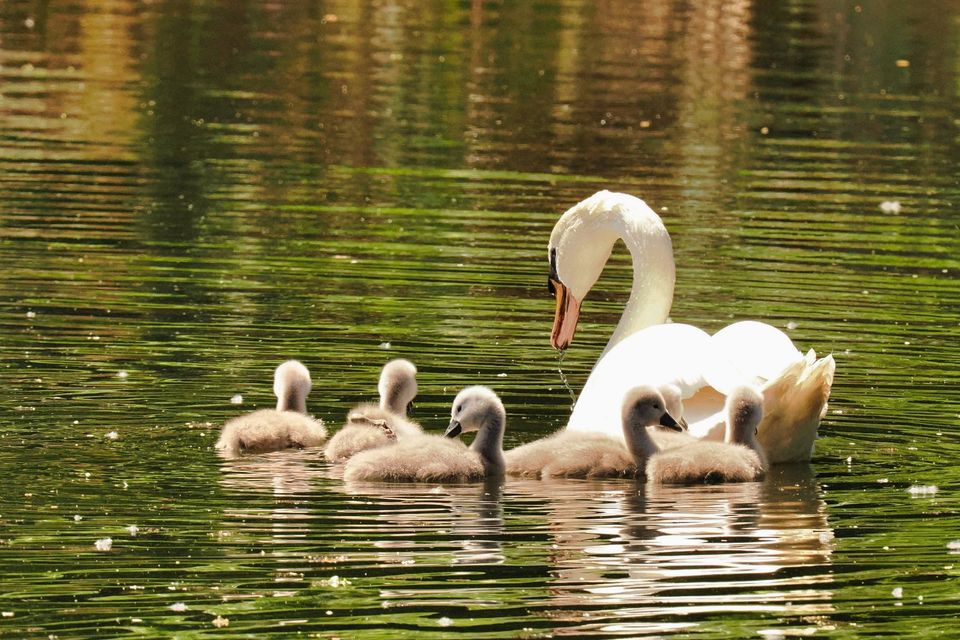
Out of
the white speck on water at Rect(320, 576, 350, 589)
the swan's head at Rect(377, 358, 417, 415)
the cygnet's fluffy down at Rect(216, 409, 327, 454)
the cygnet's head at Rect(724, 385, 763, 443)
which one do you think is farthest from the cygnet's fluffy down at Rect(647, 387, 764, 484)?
the white speck on water at Rect(320, 576, 350, 589)

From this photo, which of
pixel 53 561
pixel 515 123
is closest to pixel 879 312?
pixel 53 561

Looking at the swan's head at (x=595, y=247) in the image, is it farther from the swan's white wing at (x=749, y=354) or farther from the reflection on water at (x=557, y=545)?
the reflection on water at (x=557, y=545)

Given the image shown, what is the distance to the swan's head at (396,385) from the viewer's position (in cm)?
1085

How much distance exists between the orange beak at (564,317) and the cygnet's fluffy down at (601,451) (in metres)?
1.97

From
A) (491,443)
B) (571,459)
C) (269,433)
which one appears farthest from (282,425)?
(571,459)

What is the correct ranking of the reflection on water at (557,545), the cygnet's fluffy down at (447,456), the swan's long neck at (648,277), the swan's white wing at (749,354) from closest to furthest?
the reflection on water at (557,545) → the cygnet's fluffy down at (447,456) → the swan's white wing at (749,354) → the swan's long neck at (648,277)

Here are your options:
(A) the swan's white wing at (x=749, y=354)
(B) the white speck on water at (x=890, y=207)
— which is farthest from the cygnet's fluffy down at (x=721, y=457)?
(B) the white speck on water at (x=890, y=207)

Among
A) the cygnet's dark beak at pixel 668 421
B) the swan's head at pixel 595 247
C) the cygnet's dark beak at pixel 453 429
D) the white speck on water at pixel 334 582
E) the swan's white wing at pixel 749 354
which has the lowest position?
the white speck on water at pixel 334 582

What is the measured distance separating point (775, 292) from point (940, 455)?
4974mm

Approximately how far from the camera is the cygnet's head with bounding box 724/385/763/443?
9836 millimetres

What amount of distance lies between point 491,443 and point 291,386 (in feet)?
4.51

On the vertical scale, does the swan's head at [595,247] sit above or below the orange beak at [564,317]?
above

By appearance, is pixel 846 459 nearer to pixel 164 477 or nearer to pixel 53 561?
pixel 164 477

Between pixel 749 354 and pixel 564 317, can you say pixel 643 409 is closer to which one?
pixel 749 354
